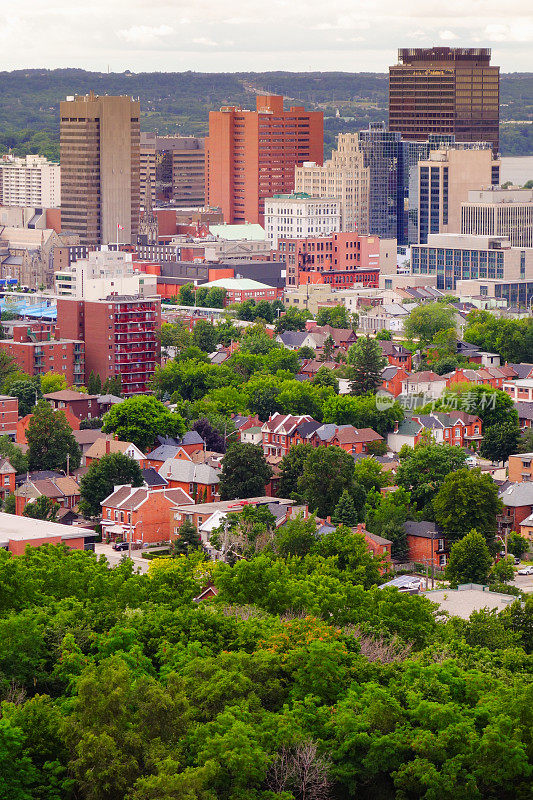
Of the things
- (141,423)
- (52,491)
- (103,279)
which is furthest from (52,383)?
(52,491)

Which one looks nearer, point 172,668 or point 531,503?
point 172,668

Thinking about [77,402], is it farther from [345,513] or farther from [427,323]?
[427,323]

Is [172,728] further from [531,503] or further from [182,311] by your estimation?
[182,311]

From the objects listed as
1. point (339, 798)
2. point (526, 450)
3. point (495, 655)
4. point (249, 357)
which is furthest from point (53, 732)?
point (249, 357)

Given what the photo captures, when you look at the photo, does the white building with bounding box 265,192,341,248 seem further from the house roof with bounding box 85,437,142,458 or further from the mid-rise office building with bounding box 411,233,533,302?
the house roof with bounding box 85,437,142,458

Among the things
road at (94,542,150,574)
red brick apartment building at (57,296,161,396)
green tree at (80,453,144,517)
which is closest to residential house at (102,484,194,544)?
road at (94,542,150,574)

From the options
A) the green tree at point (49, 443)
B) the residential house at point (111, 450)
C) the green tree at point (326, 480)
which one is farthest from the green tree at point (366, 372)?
the green tree at point (326, 480)

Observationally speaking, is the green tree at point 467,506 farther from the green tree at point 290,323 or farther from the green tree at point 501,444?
the green tree at point 290,323
